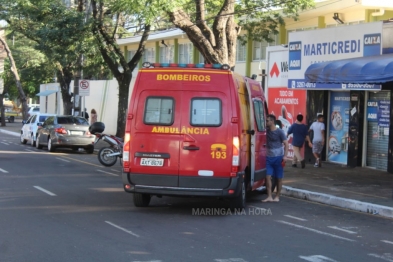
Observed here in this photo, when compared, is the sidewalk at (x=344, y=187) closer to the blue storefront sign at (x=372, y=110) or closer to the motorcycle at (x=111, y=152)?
the blue storefront sign at (x=372, y=110)

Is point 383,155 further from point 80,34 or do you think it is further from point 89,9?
point 89,9

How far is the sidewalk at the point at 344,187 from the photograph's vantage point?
1279 centimetres

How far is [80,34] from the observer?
26.0 meters

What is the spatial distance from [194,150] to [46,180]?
19.6ft

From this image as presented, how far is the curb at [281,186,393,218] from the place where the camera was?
Result: 1212 cm

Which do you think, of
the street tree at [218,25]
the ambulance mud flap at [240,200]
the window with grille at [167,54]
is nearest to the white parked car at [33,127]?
the street tree at [218,25]

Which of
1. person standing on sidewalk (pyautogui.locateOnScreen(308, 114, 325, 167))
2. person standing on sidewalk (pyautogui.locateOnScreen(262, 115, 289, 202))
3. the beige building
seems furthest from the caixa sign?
person standing on sidewalk (pyautogui.locateOnScreen(262, 115, 289, 202))

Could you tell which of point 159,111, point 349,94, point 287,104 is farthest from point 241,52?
point 159,111

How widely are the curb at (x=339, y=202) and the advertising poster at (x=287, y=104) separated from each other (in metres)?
7.37

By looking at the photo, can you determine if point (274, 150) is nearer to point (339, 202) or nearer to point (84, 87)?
point (339, 202)

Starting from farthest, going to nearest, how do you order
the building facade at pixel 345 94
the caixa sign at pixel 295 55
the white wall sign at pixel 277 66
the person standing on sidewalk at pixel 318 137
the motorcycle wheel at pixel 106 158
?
the white wall sign at pixel 277 66 → the caixa sign at pixel 295 55 → the motorcycle wheel at pixel 106 158 → the person standing on sidewalk at pixel 318 137 → the building facade at pixel 345 94

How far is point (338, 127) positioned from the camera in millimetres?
21094

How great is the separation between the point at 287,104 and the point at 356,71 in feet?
26.6

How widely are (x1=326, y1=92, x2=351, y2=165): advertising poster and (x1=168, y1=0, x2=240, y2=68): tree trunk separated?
375 centimetres
